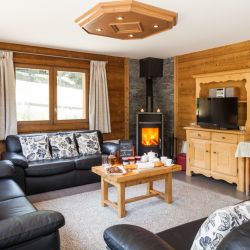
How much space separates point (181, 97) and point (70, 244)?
13.3 feet

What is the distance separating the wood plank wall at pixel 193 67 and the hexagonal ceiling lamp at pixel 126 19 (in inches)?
75.1

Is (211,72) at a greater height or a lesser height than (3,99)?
greater

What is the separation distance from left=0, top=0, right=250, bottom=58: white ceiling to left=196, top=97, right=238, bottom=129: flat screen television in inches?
40.2

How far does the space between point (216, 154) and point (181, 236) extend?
9.28ft

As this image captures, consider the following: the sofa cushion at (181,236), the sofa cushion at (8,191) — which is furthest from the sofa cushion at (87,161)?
the sofa cushion at (181,236)

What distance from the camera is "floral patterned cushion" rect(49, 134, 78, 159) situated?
14.6 ft

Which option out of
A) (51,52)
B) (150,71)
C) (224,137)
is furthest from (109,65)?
(224,137)

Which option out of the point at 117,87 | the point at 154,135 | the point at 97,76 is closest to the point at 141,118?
the point at 154,135

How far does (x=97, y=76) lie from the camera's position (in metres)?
5.46

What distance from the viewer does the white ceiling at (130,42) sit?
286cm

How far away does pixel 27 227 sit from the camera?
1620 millimetres

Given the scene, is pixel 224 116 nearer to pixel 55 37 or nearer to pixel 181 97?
pixel 181 97

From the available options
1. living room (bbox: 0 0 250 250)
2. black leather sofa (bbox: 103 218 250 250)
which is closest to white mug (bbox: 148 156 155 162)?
living room (bbox: 0 0 250 250)

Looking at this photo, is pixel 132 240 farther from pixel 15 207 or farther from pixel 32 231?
pixel 15 207
